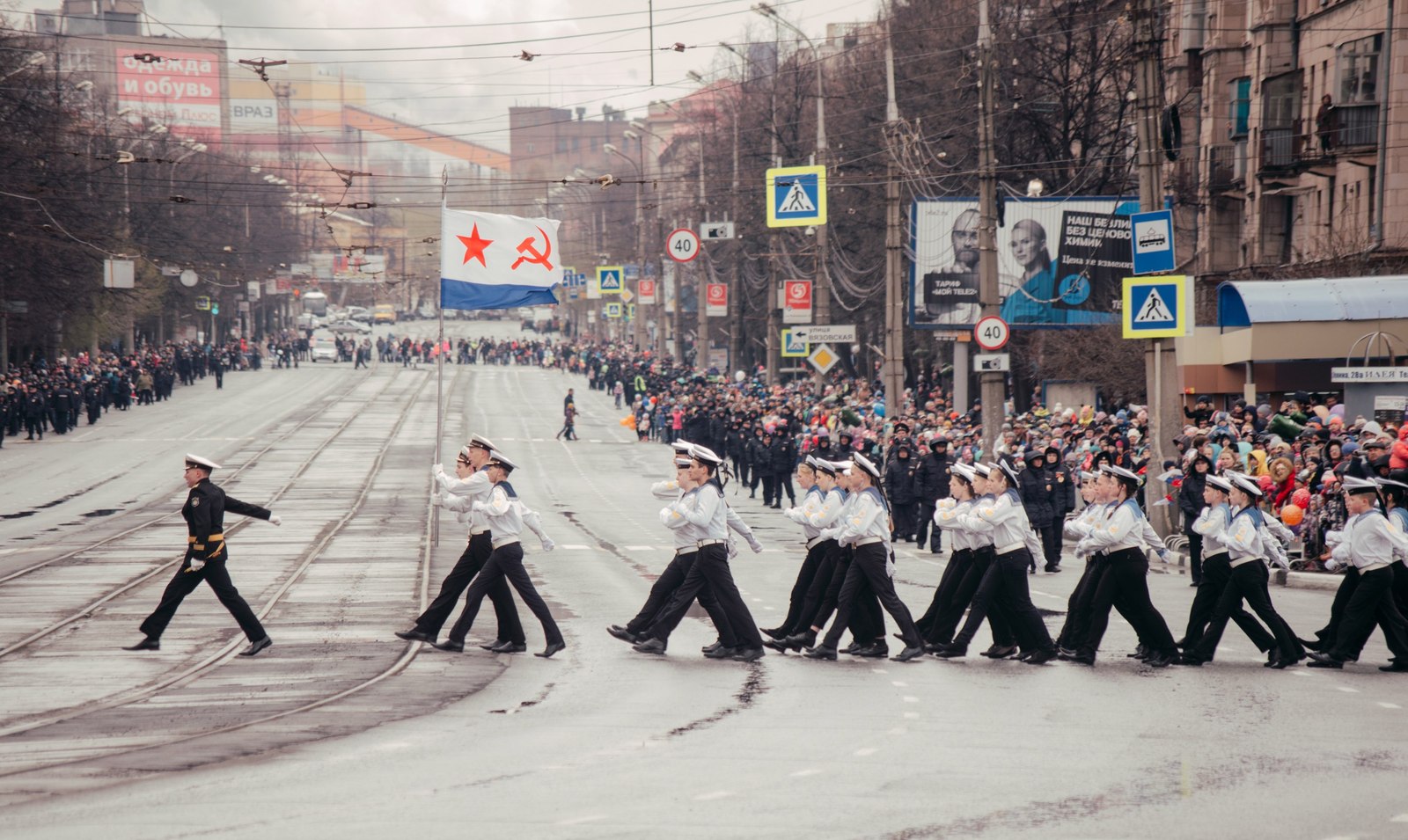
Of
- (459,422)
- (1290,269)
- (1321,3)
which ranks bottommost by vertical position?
(459,422)

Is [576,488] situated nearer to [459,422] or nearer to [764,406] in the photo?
[764,406]

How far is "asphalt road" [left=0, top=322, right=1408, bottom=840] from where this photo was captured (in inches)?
336

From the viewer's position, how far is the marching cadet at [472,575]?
14391mm

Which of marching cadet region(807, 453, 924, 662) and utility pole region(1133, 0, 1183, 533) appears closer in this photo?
marching cadet region(807, 453, 924, 662)

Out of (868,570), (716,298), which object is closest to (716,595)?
(868,570)

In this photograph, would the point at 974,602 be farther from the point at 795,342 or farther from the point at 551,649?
the point at 795,342

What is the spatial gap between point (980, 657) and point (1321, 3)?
29.1 m

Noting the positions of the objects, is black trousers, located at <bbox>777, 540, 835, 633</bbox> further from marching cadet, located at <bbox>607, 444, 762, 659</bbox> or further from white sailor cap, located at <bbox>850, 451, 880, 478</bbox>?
white sailor cap, located at <bbox>850, 451, 880, 478</bbox>

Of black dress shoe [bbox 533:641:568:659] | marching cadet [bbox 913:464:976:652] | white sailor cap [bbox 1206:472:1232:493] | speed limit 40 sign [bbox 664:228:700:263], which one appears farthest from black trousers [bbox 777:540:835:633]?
speed limit 40 sign [bbox 664:228:700:263]

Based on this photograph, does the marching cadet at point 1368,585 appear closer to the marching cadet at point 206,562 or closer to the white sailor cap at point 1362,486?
the white sailor cap at point 1362,486

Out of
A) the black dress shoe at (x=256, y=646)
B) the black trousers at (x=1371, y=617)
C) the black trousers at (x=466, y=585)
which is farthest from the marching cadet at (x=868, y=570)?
the black dress shoe at (x=256, y=646)

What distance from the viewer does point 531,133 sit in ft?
644

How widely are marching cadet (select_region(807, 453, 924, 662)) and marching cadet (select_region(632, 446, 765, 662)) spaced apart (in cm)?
68

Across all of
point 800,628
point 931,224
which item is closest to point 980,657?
point 800,628
